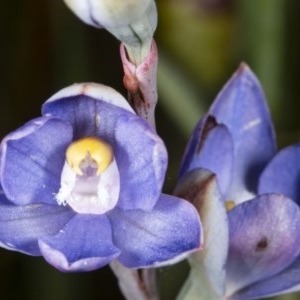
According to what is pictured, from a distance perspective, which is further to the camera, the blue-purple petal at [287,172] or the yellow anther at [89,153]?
the blue-purple petal at [287,172]

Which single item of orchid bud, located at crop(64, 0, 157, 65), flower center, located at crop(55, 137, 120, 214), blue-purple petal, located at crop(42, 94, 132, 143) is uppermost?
orchid bud, located at crop(64, 0, 157, 65)

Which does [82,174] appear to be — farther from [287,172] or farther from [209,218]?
[287,172]

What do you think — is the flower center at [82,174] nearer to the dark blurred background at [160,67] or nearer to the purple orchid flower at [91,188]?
the purple orchid flower at [91,188]

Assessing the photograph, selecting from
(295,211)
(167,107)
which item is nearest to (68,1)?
(295,211)

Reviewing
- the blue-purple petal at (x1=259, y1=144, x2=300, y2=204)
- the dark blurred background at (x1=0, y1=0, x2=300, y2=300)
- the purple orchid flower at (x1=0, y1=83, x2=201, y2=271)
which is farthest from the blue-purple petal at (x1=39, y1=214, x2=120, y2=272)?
the dark blurred background at (x1=0, y1=0, x2=300, y2=300)

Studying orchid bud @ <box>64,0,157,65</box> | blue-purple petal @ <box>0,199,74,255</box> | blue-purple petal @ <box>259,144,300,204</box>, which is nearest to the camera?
orchid bud @ <box>64,0,157,65</box>

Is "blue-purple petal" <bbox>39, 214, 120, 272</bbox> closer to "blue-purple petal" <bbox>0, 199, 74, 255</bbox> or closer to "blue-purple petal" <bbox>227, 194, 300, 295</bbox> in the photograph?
"blue-purple petal" <bbox>0, 199, 74, 255</bbox>

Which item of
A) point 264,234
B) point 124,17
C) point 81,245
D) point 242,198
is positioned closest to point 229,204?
point 242,198

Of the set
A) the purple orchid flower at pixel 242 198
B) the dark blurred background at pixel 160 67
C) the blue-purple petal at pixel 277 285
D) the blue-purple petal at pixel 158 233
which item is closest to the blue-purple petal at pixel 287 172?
the purple orchid flower at pixel 242 198
